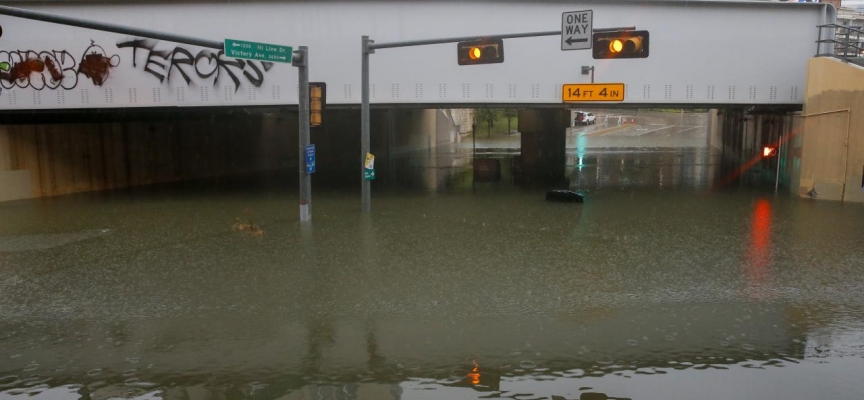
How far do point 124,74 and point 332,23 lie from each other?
5.68m

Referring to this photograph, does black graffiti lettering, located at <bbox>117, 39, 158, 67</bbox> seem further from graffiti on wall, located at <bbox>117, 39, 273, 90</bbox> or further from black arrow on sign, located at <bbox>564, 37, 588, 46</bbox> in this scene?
black arrow on sign, located at <bbox>564, 37, 588, 46</bbox>

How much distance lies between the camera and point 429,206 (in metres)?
17.6

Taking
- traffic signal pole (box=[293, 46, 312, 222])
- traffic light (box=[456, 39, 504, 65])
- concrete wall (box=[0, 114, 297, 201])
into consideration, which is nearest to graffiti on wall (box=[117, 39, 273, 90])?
traffic signal pole (box=[293, 46, 312, 222])

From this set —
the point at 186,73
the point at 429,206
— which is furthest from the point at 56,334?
the point at 186,73

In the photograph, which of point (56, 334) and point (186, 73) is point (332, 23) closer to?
point (186, 73)

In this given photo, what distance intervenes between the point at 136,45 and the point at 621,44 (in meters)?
12.6

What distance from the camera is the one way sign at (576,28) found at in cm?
1288

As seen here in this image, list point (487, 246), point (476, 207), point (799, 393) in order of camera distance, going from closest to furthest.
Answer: point (799, 393)
point (487, 246)
point (476, 207)

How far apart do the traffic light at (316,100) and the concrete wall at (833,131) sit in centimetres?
1257

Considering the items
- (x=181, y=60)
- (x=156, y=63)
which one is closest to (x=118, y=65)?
(x=156, y=63)

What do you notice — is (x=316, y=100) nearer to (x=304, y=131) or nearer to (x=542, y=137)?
(x=304, y=131)

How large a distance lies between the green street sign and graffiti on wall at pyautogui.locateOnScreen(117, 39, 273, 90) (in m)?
5.08

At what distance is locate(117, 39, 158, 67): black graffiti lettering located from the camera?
60.0ft

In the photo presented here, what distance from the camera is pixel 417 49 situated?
59.5 ft
